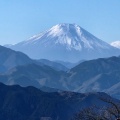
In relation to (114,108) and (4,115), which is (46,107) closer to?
(4,115)

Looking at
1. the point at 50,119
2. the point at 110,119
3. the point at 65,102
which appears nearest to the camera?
the point at 110,119

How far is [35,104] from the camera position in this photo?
5669 inches

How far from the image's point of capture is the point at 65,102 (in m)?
149

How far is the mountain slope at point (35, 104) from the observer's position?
134375mm

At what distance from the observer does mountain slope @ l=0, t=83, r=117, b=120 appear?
134375 millimetres

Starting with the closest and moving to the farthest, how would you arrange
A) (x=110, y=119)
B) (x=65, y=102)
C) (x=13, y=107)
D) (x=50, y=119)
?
(x=110, y=119)
(x=50, y=119)
(x=13, y=107)
(x=65, y=102)

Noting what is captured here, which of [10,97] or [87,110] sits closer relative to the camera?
[87,110]

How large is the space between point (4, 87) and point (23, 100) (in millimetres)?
9195

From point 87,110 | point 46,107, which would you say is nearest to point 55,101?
point 46,107

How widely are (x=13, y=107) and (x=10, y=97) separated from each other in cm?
603

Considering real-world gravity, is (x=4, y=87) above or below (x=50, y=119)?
above

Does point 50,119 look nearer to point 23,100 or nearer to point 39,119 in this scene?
point 39,119

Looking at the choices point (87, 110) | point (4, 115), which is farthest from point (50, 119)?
point (87, 110)

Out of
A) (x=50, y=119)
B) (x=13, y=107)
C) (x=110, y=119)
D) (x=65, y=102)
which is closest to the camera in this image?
(x=110, y=119)
